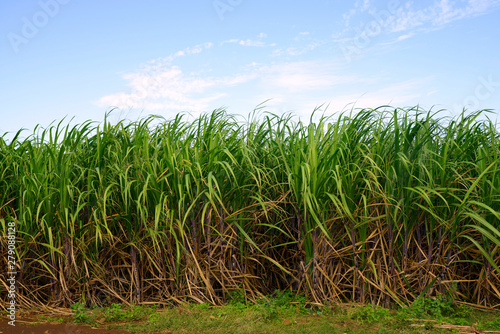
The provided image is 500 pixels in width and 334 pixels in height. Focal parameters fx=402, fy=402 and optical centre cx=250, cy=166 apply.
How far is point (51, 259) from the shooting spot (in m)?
3.74

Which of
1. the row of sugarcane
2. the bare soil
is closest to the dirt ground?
the bare soil

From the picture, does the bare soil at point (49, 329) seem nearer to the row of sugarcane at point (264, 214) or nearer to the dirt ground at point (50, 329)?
the dirt ground at point (50, 329)

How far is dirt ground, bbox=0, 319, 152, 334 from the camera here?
3073 millimetres

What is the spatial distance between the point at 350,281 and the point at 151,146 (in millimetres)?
2184

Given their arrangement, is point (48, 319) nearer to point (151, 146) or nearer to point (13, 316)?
point (13, 316)

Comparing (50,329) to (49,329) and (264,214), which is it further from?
(264,214)

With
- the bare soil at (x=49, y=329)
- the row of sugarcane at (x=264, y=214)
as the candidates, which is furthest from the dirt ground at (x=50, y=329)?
the row of sugarcane at (x=264, y=214)

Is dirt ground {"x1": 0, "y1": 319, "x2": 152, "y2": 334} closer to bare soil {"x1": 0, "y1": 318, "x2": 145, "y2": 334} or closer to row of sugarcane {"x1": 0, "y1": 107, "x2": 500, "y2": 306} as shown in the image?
bare soil {"x1": 0, "y1": 318, "x2": 145, "y2": 334}

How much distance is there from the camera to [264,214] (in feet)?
11.8

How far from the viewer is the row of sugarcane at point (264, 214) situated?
3279 millimetres

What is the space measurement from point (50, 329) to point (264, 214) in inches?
76.7

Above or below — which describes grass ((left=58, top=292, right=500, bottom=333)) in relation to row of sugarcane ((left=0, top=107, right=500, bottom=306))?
below

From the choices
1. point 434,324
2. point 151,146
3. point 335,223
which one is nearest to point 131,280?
point 151,146

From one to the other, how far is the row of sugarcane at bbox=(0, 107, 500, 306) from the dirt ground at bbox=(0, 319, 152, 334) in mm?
379
